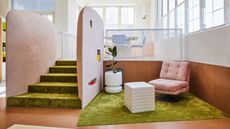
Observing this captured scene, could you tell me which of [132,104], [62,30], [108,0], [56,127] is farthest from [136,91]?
[108,0]

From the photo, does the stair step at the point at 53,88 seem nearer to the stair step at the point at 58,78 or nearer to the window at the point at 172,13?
the stair step at the point at 58,78

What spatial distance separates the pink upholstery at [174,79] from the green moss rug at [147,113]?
28 centimetres

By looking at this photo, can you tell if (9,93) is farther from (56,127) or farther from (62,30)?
(62,30)

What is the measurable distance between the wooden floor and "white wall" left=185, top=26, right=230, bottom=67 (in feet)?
3.61

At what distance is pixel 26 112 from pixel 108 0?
7651 mm

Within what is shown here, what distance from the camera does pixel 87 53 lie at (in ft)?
12.0

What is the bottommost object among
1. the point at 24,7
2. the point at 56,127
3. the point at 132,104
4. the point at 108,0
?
the point at 56,127

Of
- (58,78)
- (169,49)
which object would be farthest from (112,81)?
(169,49)

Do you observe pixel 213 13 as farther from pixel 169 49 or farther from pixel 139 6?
pixel 139 6

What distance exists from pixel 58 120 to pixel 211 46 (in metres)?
3.08

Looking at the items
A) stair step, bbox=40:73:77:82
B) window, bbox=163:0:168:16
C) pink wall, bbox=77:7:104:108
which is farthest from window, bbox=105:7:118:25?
stair step, bbox=40:73:77:82

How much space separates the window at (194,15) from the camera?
408 centimetres

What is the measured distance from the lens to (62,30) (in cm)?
662

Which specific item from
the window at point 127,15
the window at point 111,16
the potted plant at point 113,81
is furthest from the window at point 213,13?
the window at point 111,16
